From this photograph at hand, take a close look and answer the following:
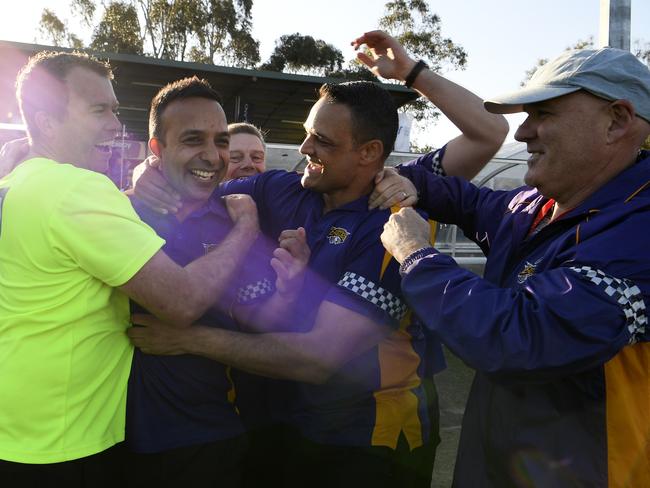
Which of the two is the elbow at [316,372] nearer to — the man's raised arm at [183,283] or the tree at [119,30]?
the man's raised arm at [183,283]

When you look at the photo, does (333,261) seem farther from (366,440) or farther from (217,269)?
(366,440)

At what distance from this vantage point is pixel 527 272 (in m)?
1.86

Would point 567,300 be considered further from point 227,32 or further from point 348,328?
point 227,32

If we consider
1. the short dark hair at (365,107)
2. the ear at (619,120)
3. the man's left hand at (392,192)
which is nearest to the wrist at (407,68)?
the short dark hair at (365,107)

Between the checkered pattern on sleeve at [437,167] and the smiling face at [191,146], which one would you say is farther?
the checkered pattern on sleeve at [437,167]

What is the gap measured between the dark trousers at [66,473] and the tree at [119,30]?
101 ft

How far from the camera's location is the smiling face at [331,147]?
2.46 meters

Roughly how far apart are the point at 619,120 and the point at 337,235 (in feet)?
3.56

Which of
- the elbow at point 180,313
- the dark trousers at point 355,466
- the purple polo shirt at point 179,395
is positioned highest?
the elbow at point 180,313

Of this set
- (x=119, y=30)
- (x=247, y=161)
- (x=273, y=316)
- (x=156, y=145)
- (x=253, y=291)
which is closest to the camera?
(x=273, y=316)

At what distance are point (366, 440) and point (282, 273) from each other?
0.72 metres

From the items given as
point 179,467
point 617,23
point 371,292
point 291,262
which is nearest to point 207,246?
point 291,262

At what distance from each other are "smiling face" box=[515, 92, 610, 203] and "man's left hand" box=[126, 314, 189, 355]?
1.32 metres

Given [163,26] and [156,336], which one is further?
[163,26]
